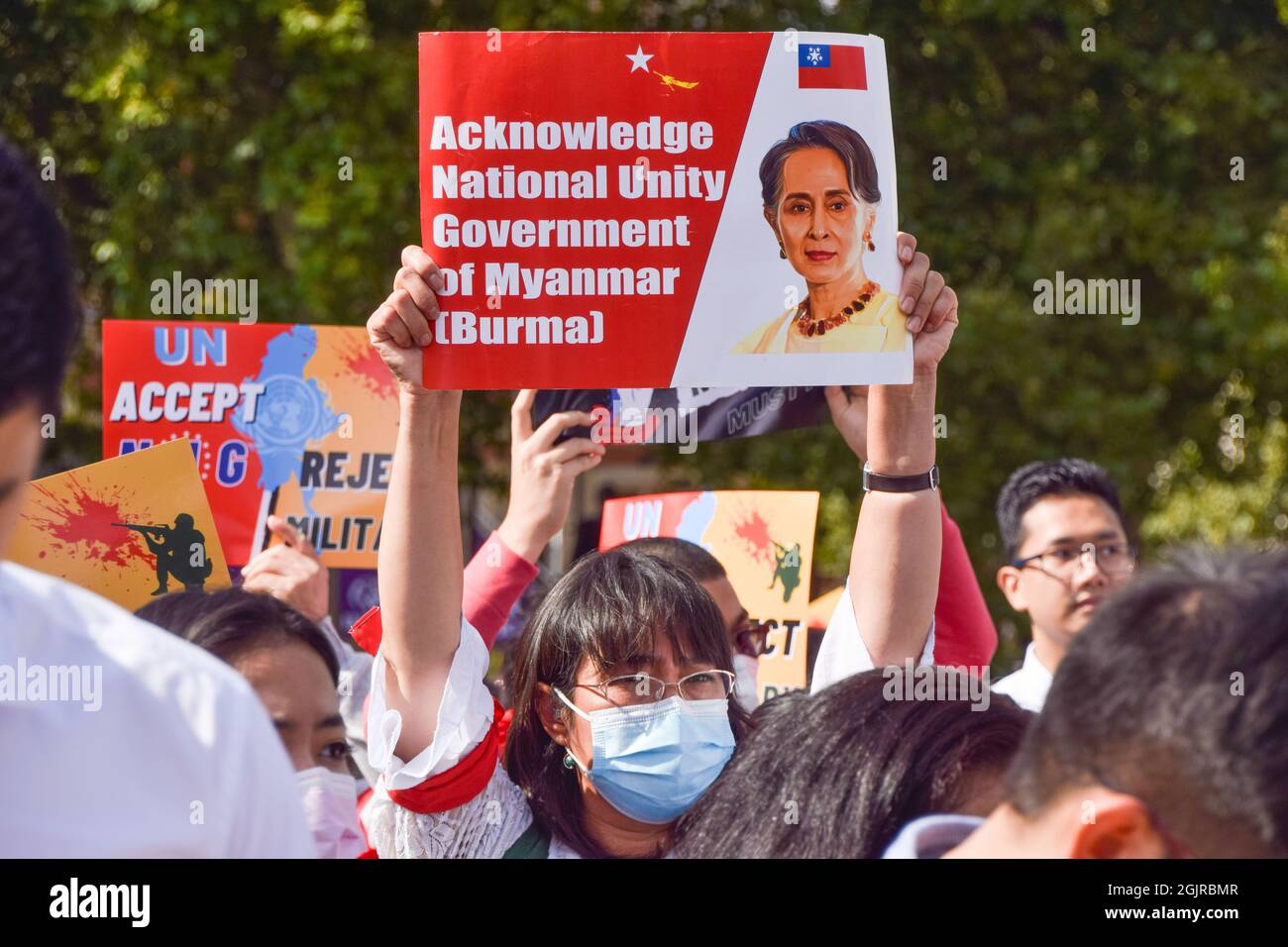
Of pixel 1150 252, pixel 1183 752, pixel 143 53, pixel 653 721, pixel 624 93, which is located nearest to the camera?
pixel 1183 752

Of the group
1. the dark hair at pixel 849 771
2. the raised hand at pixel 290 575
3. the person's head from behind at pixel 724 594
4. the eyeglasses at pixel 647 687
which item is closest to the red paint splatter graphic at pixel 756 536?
the person's head from behind at pixel 724 594

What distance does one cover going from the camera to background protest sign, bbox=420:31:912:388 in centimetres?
245

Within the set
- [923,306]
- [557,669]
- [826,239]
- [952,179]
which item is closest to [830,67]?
[826,239]

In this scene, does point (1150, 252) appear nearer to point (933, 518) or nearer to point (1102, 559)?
point (1102, 559)

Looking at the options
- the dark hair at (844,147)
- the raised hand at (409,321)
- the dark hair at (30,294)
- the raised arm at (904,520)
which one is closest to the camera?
the dark hair at (30,294)

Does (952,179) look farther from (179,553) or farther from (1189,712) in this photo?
(1189,712)

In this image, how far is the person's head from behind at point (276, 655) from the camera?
290cm

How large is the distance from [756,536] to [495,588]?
1.20m

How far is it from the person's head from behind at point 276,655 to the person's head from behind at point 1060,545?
5.71 ft

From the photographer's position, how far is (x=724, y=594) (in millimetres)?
3658

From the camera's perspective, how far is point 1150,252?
885 centimetres

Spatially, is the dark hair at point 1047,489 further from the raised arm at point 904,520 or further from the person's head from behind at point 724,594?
the raised arm at point 904,520

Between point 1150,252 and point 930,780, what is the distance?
7.67 m

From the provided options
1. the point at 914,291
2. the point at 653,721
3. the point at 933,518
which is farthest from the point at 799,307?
the point at 653,721
